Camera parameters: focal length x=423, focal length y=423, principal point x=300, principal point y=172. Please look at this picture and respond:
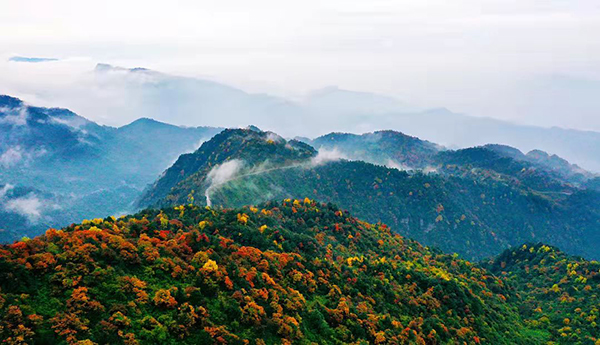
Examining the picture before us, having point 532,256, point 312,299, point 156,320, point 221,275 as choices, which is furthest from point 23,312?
point 532,256

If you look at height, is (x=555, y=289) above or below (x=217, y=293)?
below

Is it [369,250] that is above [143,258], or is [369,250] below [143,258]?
below

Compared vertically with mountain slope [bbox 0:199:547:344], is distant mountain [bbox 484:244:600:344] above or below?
below

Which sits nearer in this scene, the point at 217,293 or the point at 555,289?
the point at 217,293

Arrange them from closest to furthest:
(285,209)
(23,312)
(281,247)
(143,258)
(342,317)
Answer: (23,312), (143,258), (342,317), (281,247), (285,209)

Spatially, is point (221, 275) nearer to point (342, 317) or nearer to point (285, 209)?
point (342, 317)
